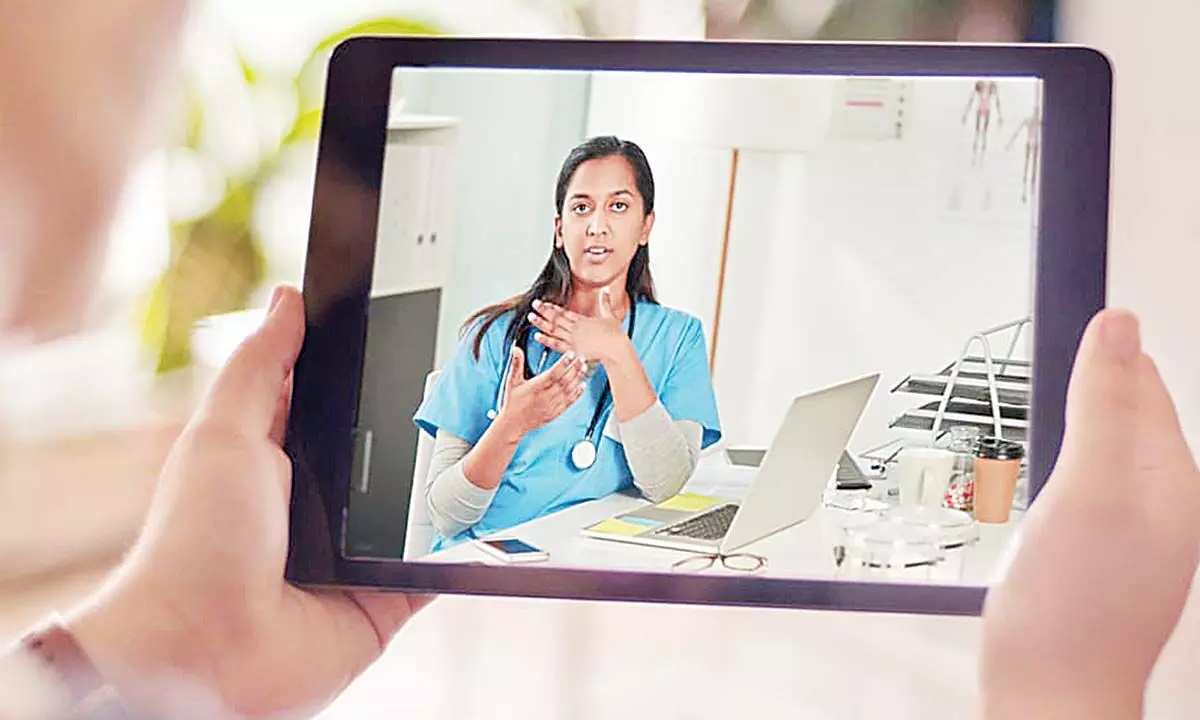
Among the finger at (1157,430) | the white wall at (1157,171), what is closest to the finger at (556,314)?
the finger at (1157,430)

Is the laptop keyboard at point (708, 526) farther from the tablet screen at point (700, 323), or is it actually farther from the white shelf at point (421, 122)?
the white shelf at point (421, 122)

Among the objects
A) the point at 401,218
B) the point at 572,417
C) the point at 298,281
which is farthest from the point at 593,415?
the point at 298,281

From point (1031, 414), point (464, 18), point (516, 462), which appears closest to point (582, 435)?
point (516, 462)

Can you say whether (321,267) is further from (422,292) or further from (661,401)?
(661,401)

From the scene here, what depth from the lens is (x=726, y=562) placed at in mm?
436

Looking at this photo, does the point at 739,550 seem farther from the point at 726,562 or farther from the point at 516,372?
the point at 516,372

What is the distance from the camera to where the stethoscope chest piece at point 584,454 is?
0.45m

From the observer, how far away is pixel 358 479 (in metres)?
0.45

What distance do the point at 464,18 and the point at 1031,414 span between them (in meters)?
0.38

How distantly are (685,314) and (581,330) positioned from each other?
0.04 m

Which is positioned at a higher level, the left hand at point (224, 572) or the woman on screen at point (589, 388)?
the woman on screen at point (589, 388)

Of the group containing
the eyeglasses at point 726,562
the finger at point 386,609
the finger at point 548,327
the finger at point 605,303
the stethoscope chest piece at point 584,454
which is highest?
the finger at point 605,303

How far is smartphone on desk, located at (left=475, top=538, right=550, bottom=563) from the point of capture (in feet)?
1.45

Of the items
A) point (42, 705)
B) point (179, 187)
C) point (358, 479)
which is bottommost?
point (42, 705)
